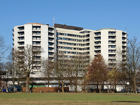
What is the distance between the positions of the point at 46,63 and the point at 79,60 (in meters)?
13.6

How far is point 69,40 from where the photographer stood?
174875 millimetres

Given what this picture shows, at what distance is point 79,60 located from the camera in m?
96.2

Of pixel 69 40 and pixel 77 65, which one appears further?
pixel 69 40

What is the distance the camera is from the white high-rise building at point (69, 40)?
14962 cm

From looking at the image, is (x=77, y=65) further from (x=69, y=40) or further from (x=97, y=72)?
(x=69, y=40)

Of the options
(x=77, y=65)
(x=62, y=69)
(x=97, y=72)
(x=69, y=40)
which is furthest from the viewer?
(x=69, y=40)

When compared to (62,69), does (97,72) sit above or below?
below

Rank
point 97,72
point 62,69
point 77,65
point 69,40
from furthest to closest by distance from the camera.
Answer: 1. point 69,40
2. point 77,65
3. point 62,69
4. point 97,72
